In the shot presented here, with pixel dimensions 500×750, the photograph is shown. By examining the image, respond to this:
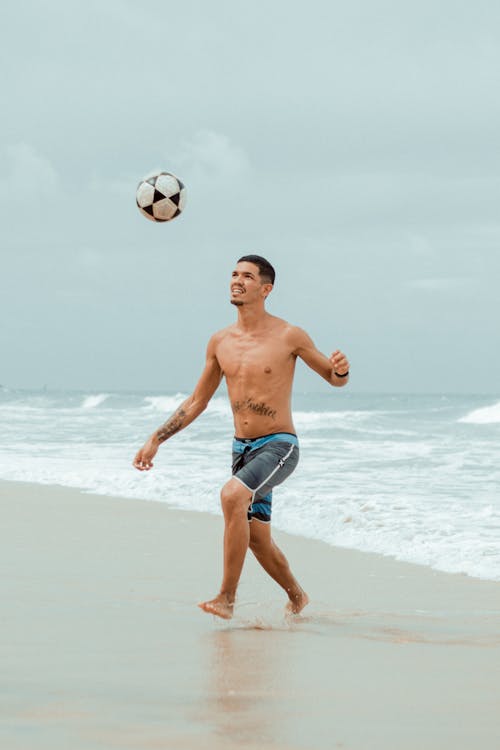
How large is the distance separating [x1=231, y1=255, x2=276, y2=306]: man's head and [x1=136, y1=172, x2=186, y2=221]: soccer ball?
163cm

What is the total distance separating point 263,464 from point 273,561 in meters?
0.62

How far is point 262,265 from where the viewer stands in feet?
19.4

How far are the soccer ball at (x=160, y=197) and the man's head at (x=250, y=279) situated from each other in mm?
1628

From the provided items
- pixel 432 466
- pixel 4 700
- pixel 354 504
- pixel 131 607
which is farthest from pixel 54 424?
pixel 4 700

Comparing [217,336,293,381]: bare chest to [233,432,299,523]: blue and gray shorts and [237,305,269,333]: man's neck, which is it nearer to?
[237,305,269,333]: man's neck

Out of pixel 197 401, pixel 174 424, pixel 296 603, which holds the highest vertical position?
pixel 197 401

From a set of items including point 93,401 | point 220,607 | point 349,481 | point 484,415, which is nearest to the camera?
point 220,607

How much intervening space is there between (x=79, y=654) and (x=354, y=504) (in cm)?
639

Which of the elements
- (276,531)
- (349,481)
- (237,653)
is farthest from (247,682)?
(349,481)

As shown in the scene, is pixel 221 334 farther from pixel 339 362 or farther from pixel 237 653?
pixel 237 653

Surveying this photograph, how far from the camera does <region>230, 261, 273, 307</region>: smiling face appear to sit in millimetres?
5848

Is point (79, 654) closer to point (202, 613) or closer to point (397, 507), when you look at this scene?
point (202, 613)

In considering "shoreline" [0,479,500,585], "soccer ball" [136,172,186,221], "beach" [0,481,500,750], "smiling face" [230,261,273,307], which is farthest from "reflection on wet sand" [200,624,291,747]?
"soccer ball" [136,172,186,221]

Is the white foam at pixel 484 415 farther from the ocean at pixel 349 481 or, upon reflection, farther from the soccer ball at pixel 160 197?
the soccer ball at pixel 160 197
